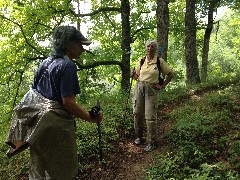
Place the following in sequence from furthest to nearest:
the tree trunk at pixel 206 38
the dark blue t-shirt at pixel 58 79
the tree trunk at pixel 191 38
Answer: the tree trunk at pixel 206 38, the tree trunk at pixel 191 38, the dark blue t-shirt at pixel 58 79

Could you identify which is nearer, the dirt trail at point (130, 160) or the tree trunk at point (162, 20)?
the dirt trail at point (130, 160)

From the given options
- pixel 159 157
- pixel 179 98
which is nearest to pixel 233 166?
pixel 159 157

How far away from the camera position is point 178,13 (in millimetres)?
19922

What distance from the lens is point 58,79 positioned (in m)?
3.48

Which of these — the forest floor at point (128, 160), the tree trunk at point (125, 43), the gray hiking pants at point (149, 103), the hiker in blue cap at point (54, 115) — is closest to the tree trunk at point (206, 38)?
the tree trunk at point (125, 43)

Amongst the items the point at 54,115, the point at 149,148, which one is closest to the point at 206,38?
the point at 149,148

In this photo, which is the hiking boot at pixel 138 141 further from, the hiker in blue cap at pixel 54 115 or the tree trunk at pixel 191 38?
the tree trunk at pixel 191 38

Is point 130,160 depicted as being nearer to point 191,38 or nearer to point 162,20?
point 162,20

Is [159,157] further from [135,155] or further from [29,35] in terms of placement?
[29,35]

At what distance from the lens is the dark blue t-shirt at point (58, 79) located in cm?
343

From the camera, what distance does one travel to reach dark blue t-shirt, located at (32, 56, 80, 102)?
3430mm

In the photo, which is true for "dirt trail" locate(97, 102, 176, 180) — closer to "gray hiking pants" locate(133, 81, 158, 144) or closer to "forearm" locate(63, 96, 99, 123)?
"gray hiking pants" locate(133, 81, 158, 144)

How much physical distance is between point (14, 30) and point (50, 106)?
12064 millimetres

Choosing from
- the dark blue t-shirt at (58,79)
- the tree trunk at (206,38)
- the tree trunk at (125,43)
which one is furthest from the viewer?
the tree trunk at (206,38)
